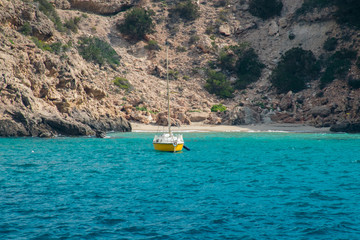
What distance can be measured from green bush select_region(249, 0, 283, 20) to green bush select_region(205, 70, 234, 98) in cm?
1787

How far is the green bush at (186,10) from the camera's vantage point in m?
78.4

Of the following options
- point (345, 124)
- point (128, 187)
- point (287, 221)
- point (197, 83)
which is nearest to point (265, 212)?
point (287, 221)

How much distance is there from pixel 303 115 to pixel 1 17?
1622 inches

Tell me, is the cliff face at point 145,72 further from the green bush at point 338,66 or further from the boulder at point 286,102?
the green bush at point 338,66

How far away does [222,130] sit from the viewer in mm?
53875

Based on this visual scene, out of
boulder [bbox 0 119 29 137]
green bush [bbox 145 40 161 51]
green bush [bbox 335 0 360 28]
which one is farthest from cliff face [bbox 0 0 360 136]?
green bush [bbox 335 0 360 28]

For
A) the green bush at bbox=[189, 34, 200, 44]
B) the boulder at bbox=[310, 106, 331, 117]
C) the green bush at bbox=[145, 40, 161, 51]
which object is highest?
the green bush at bbox=[189, 34, 200, 44]

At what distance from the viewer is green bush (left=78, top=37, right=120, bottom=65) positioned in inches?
2537

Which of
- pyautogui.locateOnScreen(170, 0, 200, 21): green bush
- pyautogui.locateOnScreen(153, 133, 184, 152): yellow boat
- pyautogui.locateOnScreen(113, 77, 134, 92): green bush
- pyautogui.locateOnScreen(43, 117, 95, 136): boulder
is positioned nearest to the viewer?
pyautogui.locateOnScreen(153, 133, 184, 152): yellow boat

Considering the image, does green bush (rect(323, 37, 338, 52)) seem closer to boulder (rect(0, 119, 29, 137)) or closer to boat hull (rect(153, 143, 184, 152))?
boat hull (rect(153, 143, 184, 152))

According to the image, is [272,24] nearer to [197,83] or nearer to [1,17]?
[197,83]

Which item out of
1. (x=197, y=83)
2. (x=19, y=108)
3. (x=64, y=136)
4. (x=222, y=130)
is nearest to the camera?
(x=19, y=108)

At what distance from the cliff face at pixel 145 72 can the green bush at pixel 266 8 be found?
1220 mm

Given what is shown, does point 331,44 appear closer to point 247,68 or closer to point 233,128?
point 247,68
